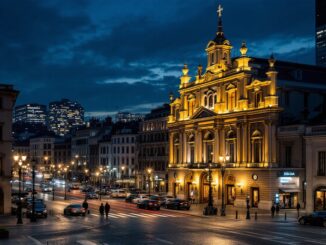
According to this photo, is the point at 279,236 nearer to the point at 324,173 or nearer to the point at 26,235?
the point at 26,235

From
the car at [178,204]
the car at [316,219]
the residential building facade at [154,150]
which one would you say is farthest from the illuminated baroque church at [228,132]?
the car at [316,219]

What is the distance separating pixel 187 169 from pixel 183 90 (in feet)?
47.7

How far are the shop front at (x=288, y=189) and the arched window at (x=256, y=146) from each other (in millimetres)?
4519

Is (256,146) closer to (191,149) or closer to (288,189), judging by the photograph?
(288,189)

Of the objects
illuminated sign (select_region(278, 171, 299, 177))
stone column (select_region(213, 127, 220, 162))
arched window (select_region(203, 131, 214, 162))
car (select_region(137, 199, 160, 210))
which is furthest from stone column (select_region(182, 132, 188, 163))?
car (select_region(137, 199, 160, 210))

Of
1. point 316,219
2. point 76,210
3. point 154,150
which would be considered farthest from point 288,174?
point 154,150

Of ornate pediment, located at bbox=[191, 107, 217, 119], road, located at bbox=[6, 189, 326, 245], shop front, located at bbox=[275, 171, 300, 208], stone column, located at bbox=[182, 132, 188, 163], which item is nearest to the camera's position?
road, located at bbox=[6, 189, 326, 245]

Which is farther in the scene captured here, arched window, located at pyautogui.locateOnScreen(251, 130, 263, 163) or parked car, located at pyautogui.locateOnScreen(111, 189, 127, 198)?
parked car, located at pyautogui.locateOnScreen(111, 189, 127, 198)

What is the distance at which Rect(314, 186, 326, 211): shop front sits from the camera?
225 ft

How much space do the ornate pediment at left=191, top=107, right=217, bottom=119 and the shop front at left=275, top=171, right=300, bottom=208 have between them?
17314mm

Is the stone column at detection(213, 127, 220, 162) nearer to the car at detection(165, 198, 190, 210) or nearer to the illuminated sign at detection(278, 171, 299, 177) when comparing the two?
the illuminated sign at detection(278, 171, 299, 177)

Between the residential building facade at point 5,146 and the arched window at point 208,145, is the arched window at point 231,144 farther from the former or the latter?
the residential building facade at point 5,146

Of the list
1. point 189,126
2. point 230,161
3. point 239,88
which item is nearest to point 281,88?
point 239,88

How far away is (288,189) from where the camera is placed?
77.8 meters
